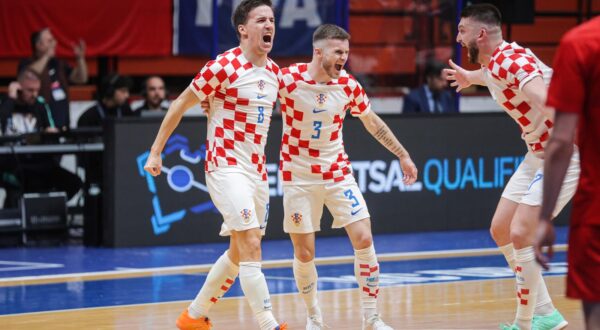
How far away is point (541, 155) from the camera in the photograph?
8656 mm

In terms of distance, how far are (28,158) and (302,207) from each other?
278 inches

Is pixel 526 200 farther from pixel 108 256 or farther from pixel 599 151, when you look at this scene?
pixel 108 256

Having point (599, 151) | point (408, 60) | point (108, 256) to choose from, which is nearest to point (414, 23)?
point (408, 60)

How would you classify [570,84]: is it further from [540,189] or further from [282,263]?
[282,263]

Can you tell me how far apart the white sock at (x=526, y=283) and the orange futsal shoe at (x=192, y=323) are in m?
2.17

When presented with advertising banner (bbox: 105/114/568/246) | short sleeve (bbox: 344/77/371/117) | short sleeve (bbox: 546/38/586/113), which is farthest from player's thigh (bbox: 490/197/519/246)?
advertising banner (bbox: 105/114/568/246)

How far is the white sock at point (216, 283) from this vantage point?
8.58 m

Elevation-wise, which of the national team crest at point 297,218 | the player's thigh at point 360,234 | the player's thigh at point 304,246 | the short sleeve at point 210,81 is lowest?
the player's thigh at point 304,246

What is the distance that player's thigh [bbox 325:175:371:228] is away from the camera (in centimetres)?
878

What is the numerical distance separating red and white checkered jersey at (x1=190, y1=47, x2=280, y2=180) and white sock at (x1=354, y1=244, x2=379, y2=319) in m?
0.95

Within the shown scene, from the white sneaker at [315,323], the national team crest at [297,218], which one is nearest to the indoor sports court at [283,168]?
the national team crest at [297,218]

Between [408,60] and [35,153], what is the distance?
634 cm

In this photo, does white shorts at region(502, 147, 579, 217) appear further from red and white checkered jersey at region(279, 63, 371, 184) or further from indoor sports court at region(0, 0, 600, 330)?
red and white checkered jersey at region(279, 63, 371, 184)

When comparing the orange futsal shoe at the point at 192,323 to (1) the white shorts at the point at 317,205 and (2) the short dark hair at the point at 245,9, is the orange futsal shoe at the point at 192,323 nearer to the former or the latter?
(1) the white shorts at the point at 317,205
